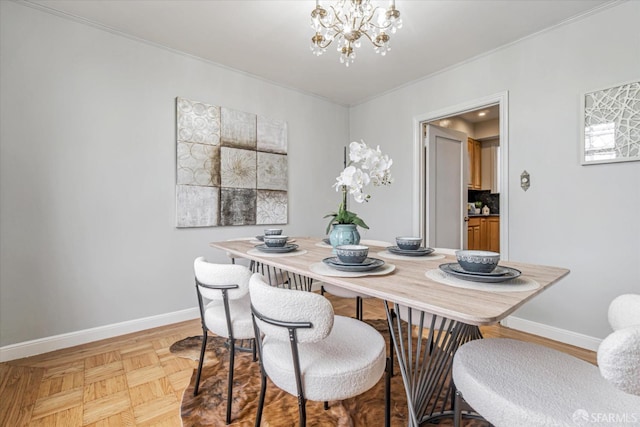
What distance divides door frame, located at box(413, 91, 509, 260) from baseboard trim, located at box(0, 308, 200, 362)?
8.47 ft

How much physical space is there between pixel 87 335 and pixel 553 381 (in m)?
2.89

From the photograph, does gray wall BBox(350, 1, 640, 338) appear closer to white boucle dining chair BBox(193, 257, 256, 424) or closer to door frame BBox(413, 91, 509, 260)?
door frame BBox(413, 91, 509, 260)

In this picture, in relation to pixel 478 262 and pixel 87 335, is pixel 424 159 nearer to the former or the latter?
pixel 478 262

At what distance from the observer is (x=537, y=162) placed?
2480 mm

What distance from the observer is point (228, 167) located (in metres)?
3.04

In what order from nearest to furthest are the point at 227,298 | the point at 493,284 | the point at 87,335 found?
the point at 493,284, the point at 227,298, the point at 87,335

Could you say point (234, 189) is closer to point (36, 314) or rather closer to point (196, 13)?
point (196, 13)

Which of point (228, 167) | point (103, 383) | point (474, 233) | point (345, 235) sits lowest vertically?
point (103, 383)

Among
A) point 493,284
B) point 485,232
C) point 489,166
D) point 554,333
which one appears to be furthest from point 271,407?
point 489,166

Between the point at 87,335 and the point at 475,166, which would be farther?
the point at 475,166

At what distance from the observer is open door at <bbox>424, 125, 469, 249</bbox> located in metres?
3.44

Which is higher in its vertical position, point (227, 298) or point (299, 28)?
point (299, 28)

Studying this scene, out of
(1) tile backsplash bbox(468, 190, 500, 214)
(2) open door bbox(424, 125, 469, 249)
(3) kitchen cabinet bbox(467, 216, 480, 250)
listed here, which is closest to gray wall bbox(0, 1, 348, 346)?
(2) open door bbox(424, 125, 469, 249)

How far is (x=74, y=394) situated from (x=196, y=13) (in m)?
2.60
